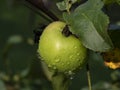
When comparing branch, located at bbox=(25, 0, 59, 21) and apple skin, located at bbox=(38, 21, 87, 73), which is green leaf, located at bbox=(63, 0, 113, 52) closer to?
apple skin, located at bbox=(38, 21, 87, 73)

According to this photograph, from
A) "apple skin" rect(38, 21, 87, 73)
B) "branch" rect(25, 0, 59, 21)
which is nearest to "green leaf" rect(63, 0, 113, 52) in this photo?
"apple skin" rect(38, 21, 87, 73)

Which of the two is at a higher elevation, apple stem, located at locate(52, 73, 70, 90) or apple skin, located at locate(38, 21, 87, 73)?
apple skin, located at locate(38, 21, 87, 73)

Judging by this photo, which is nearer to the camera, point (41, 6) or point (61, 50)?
point (61, 50)

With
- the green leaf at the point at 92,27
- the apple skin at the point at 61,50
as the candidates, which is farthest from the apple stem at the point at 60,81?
the green leaf at the point at 92,27

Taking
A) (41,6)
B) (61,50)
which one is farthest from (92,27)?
(41,6)

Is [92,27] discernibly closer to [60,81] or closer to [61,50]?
[61,50]

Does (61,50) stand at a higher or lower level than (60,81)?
higher

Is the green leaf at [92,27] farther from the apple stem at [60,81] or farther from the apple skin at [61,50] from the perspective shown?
the apple stem at [60,81]
